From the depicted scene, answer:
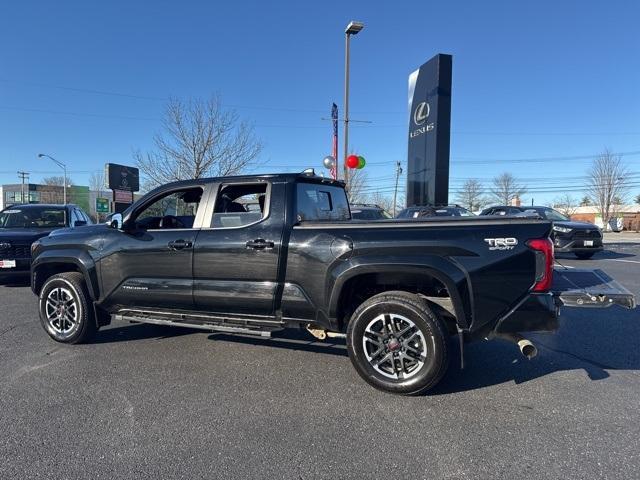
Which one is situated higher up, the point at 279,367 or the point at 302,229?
the point at 302,229

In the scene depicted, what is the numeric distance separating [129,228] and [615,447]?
182 inches

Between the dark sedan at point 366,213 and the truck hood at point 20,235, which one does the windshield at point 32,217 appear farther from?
the dark sedan at point 366,213

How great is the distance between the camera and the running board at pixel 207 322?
4184 millimetres

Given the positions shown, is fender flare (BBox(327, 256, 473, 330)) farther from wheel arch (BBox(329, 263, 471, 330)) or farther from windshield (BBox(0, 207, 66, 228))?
windshield (BBox(0, 207, 66, 228))

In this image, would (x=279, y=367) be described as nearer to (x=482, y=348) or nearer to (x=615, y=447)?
(x=482, y=348)

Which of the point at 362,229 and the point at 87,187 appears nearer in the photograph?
the point at 362,229

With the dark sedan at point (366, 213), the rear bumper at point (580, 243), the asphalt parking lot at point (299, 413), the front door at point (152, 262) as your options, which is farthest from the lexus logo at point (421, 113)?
the front door at point (152, 262)

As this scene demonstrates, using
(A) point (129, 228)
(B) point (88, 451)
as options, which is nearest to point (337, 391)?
(B) point (88, 451)

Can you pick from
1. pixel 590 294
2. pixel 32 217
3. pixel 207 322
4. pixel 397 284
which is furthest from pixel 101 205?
pixel 590 294

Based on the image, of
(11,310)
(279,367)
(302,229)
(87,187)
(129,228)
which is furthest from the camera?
(87,187)

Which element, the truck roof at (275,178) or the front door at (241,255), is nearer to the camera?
the front door at (241,255)

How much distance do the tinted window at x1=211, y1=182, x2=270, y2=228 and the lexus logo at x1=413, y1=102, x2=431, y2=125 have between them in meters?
16.1

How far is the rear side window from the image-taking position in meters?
4.38

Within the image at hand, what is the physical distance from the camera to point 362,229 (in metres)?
3.79
